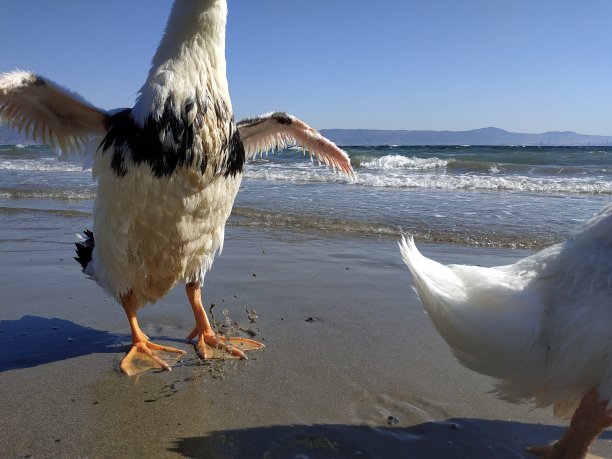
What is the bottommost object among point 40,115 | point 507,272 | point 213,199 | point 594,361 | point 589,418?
point 589,418

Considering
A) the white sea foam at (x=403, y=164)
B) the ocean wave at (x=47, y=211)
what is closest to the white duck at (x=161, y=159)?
the ocean wave at (x=47, y=211)

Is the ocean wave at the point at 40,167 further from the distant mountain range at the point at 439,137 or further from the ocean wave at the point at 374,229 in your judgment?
the distant mountain range at the point at 439,137

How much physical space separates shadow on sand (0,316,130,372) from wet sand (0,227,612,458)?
13 millimetres

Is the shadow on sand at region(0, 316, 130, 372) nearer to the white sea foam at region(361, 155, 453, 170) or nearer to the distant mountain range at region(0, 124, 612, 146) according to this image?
the white sea foam at region(361, 155, 453, 170)

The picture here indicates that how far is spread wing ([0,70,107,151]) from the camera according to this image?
131 inches

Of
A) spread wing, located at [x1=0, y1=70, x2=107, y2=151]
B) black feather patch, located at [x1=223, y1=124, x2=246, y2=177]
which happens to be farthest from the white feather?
spread wing, located at [x1=0, y1=70, x2=107, y2=151]

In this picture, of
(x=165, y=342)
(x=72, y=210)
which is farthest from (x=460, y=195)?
(x=165, y=342)

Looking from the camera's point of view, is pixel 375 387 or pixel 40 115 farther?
pixel 40 115

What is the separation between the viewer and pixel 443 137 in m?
146

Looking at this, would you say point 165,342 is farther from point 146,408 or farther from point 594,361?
point 594,361

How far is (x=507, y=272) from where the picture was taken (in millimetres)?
2463

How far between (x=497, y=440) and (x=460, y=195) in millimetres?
9841

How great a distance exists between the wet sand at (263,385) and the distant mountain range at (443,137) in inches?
2968

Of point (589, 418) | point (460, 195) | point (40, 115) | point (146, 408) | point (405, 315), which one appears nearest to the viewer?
point (589, 418)
